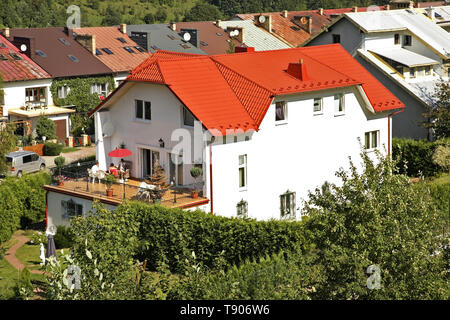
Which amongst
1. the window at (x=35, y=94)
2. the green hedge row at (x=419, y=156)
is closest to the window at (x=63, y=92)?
the window at (x=35, y=94)

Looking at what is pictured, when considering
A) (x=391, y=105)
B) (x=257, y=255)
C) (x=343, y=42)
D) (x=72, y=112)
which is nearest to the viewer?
(x=257, y=255)

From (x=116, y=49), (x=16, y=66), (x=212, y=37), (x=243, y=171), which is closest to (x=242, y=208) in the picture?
(x=243, y=171)

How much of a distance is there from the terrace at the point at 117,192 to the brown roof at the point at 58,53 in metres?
24.1

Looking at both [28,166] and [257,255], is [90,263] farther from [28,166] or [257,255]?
[28,166]

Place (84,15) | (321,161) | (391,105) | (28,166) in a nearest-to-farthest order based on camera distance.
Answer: (321,161) < (391,105) < (28,166) < (84,15)

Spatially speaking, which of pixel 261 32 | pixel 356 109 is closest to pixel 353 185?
pixel 356 109

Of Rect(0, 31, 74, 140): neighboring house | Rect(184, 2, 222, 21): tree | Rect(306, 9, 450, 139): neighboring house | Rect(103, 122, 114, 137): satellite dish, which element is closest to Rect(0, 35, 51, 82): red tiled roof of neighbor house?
Rect(0, 31, 74, 140): neighboring house

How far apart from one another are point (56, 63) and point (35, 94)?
342 cm

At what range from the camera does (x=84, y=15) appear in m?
119

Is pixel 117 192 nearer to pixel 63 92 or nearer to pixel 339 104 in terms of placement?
A: pixel 339 104

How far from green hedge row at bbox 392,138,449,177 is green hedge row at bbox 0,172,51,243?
19.6 metres

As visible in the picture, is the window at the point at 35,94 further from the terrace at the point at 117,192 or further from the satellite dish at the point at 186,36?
the terrace at the point at 117,192

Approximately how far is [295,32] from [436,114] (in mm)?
38470

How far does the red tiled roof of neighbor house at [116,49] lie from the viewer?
65.9m
